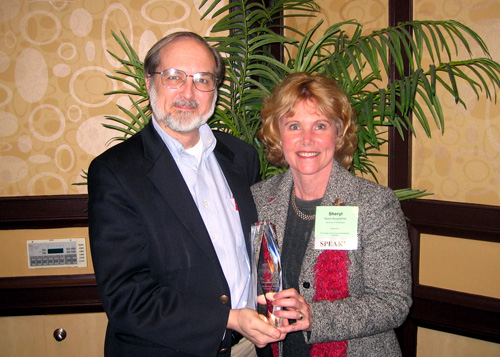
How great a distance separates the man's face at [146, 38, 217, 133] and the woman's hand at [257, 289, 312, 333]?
0.69m

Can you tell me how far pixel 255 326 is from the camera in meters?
1.17

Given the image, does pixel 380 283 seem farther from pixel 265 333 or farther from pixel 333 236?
pixel 265 333

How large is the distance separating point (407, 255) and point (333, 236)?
0.26 m

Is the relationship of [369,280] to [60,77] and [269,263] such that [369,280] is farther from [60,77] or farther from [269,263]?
[60,77]

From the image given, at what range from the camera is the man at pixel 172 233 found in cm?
121

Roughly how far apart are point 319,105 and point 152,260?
2.70 feet

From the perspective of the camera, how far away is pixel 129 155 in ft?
4.34

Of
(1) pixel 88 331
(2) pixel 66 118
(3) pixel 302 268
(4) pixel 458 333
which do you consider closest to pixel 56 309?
(1) pixel 88 331

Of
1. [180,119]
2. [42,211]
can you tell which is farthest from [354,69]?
[42,211]

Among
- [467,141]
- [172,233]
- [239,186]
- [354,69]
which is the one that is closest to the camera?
[172,233]

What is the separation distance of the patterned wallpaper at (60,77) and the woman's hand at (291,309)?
1598 mm

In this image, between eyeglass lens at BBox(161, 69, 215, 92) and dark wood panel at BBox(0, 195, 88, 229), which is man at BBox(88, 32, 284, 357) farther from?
dark wood panel at BBox(0, 195, 88, 229)

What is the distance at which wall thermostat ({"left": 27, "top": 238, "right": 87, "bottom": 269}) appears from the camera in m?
2.35

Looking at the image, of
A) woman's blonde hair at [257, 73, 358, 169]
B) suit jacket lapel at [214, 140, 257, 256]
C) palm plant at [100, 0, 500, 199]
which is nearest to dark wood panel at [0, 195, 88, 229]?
palm plant at [100, 0, 500, 199]
